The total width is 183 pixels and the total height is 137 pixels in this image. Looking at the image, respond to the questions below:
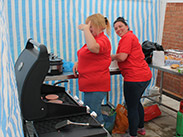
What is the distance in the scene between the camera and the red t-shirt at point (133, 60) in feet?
7.72


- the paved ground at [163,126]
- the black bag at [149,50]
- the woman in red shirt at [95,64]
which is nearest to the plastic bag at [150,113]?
the paved ground at [163,126]

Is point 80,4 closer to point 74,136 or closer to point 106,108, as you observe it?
point 106,108

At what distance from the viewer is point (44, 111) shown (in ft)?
4.53

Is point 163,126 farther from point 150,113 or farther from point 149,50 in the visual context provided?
point 149,50

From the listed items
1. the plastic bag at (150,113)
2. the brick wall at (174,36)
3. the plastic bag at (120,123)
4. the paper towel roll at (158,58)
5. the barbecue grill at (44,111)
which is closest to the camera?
the barbecue grill at (44,111)

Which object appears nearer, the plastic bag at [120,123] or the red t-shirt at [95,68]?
the red t-shirt at [95,68]

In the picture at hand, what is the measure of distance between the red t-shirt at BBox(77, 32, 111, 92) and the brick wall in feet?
9.68

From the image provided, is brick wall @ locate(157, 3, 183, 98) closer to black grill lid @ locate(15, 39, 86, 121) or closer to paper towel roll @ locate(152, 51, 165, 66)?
paper towel roll @ locate(152, 51, 165, 66)

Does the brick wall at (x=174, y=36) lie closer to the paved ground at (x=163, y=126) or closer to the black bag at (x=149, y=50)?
the paved ground at (x=163, y=126)

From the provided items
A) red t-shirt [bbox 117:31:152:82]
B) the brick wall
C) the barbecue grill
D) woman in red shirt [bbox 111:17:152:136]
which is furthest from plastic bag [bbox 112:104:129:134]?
the brick wall

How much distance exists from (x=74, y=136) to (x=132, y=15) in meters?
2.77

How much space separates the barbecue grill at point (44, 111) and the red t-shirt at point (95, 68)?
66cm

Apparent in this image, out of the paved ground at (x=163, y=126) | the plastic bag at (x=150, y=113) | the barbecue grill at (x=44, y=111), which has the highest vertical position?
the barbecue grill at (x=44, y=111)

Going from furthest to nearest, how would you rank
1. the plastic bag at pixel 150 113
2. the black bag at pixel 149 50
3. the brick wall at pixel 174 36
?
the brick wall at pixel 174 36, the plastic bag at pixel 150 113, the black bag at pixel 149 50
